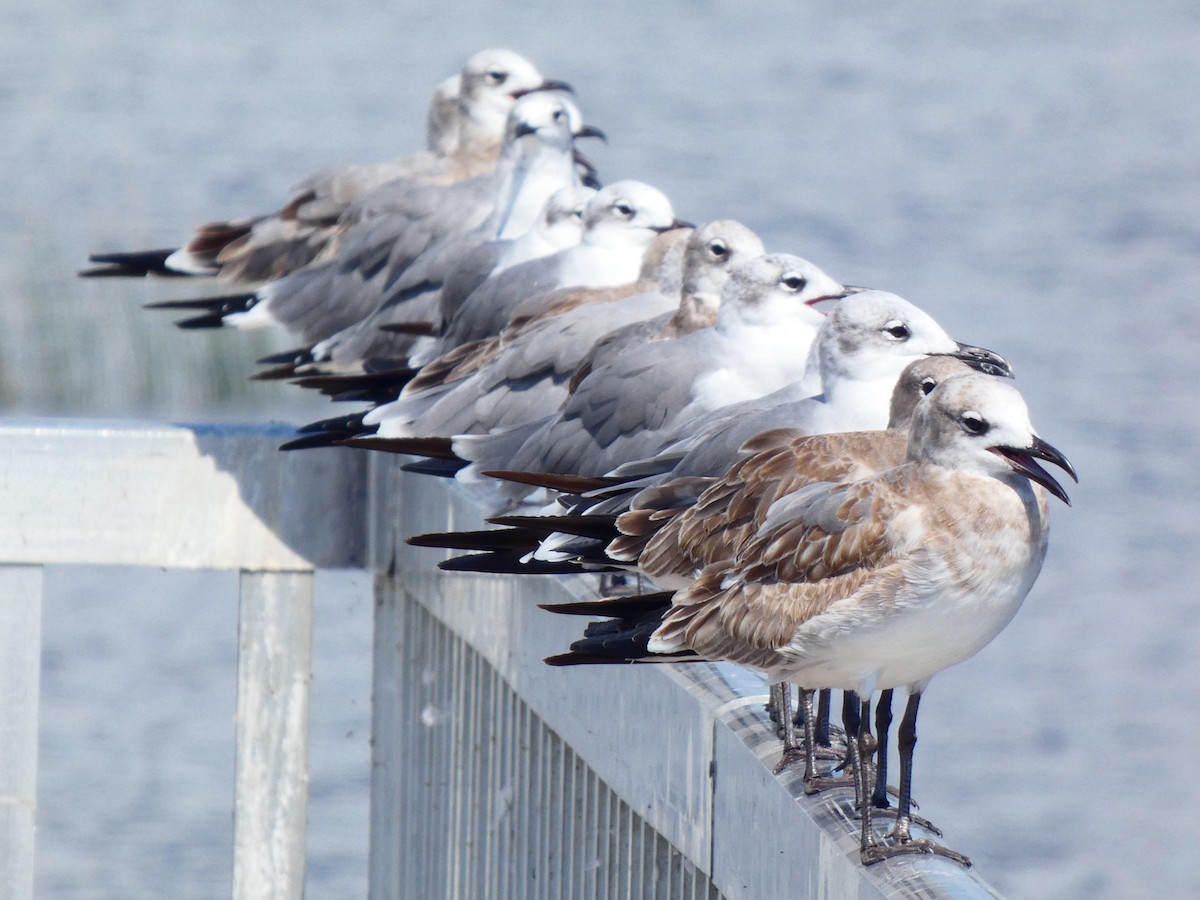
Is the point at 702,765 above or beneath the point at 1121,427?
above

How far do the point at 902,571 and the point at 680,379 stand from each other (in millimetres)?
1228

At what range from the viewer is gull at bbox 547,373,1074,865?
2.09 m

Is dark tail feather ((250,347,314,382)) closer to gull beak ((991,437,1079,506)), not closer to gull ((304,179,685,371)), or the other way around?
gull ((304,179,685,371))

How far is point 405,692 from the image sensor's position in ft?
12.0

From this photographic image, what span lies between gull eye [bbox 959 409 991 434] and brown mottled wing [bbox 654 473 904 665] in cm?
12

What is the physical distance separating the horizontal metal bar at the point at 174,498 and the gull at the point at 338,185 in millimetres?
2120

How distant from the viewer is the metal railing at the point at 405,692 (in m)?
2.46

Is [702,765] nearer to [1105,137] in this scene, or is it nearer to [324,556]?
[324,556]

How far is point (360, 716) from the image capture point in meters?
7.65

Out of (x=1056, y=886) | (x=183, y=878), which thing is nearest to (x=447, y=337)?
(x=183, y=878)

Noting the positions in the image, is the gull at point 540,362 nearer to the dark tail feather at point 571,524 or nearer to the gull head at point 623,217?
the gull head at point 623,217

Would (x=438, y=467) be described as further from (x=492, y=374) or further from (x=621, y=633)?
(x=621, y=633)

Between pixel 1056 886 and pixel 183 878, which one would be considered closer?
pixel 183 878

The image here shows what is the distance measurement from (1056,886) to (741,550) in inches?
221
